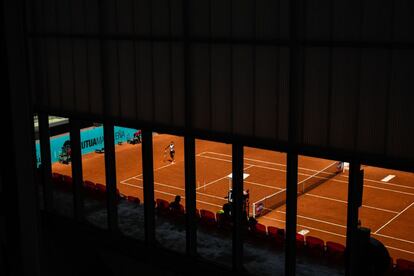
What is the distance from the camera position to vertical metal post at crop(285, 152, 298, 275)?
556 inches

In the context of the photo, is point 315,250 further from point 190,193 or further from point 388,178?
point 388,178

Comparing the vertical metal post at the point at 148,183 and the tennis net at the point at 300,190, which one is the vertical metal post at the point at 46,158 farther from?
the tennis net at the point at 300,190

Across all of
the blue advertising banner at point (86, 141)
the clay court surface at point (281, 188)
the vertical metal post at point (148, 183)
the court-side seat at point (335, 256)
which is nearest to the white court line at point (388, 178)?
the clay court surface at point (281, 188)

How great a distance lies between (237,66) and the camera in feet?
48.3

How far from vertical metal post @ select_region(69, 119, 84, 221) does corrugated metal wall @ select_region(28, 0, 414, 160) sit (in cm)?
81

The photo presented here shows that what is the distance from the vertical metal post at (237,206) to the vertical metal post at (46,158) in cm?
753

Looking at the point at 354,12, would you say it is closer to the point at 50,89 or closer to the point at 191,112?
the point at 191,112

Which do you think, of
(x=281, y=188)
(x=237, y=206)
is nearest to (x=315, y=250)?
(x=237, y=206)

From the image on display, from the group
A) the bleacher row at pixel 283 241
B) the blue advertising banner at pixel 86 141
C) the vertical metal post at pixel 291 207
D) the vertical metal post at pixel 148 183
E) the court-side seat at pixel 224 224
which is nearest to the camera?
the vertical metal post at pixel 291 207

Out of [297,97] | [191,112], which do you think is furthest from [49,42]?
[297,97]

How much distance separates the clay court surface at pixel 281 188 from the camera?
25297 mm

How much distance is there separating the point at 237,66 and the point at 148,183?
4.74 m

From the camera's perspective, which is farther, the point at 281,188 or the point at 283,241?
the point at 281,188

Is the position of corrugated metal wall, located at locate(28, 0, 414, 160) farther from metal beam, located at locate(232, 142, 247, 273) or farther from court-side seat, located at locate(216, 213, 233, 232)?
court-side seat, located at locate(216, 213, 233, 232)
